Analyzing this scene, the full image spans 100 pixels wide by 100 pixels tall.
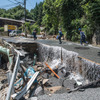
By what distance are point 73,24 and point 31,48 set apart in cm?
664

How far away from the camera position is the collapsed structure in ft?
15.4

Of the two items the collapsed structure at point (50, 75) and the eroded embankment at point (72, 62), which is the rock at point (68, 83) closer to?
the collapsed structure at point (50, 75)

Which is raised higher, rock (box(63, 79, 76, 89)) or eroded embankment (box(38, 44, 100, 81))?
eroded embankment (box(38, 44, 100, 81))

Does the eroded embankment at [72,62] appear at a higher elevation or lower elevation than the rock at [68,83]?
higher

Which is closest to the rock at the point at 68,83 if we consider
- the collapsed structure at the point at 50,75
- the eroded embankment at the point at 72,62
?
the collapsed structure at the point at 50,75

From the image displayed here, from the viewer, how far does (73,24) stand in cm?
1670

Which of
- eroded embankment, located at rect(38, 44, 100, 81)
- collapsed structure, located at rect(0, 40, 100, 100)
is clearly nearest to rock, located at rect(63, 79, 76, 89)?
collapsed structure, located at rect(0, 40, 100, 100)

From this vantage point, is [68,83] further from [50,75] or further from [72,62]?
[50,75]

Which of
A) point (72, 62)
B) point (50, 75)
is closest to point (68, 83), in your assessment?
point (72, 62)

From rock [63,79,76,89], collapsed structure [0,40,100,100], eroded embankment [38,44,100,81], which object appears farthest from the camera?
rock [63,79,76,89]

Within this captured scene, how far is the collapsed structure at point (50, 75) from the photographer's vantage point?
4707 mm

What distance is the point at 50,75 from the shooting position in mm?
8375

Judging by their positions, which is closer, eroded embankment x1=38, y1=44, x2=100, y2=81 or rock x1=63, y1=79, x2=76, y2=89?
eroded embankment x1=38, y1=44, x2=100, y2=81

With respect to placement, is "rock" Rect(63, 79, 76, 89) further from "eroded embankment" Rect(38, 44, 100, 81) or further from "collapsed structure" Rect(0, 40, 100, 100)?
"eroded embankment" Rect(38, 44, 100, 81)
